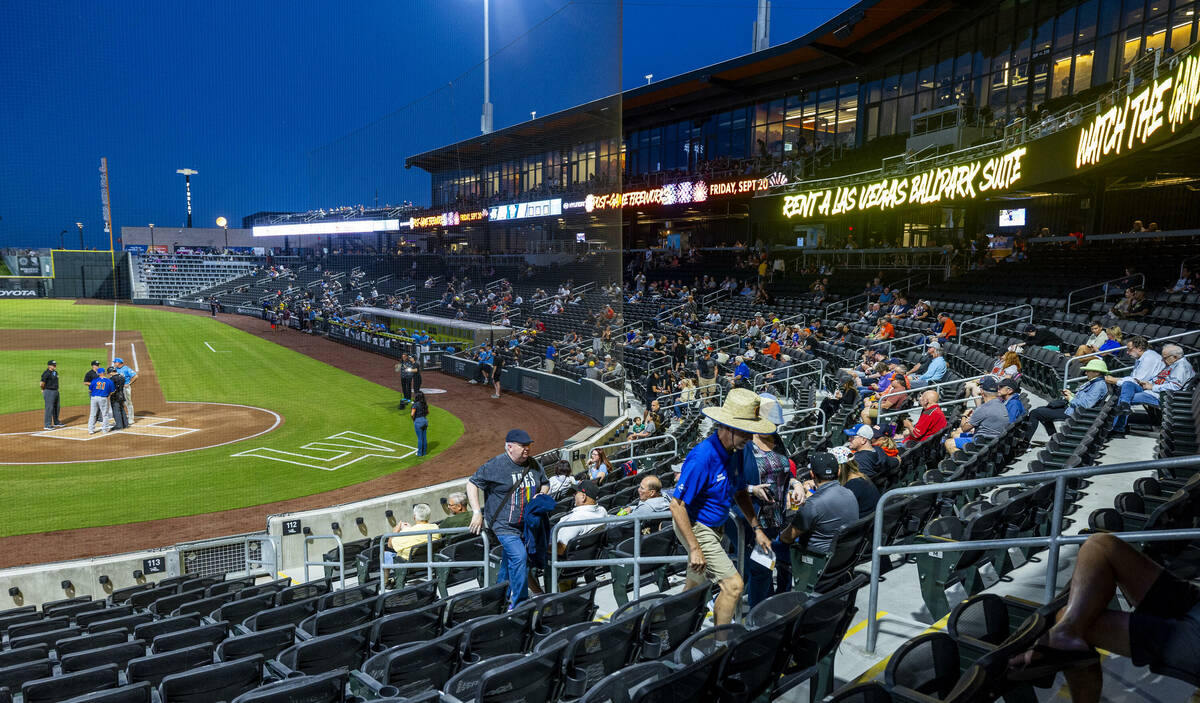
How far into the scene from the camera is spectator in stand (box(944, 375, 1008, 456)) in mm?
8789

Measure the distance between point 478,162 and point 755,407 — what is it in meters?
23.1

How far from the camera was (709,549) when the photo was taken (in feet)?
14.3

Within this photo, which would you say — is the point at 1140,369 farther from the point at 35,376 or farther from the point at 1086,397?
the point at 35,376

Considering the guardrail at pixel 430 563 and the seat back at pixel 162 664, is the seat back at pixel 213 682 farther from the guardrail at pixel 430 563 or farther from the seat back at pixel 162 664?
the guardrail at pixel 430 563

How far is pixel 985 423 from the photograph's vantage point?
29.3 feet

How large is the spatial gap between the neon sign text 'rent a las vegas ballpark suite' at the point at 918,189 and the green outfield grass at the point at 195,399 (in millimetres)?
14879

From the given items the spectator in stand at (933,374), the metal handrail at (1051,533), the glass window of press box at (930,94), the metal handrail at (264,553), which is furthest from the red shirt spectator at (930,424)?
the glass window of press box at (930,94)

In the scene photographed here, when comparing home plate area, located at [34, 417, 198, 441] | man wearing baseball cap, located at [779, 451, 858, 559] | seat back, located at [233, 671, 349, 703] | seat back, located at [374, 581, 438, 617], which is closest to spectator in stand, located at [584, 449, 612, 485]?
seat back, located at [374, 581, 438, 617]

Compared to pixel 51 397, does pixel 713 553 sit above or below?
above

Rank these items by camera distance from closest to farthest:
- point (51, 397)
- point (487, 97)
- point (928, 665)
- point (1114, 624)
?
point (1114, 624) → point (928, 665) → point (51, 397) → point (487, 97)

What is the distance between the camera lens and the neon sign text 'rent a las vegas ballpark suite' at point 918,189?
61.0ft

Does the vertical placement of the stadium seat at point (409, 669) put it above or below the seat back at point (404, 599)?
above

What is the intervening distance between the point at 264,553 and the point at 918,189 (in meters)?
19.5

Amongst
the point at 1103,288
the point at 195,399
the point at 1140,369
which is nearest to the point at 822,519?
the point at 1140,369
